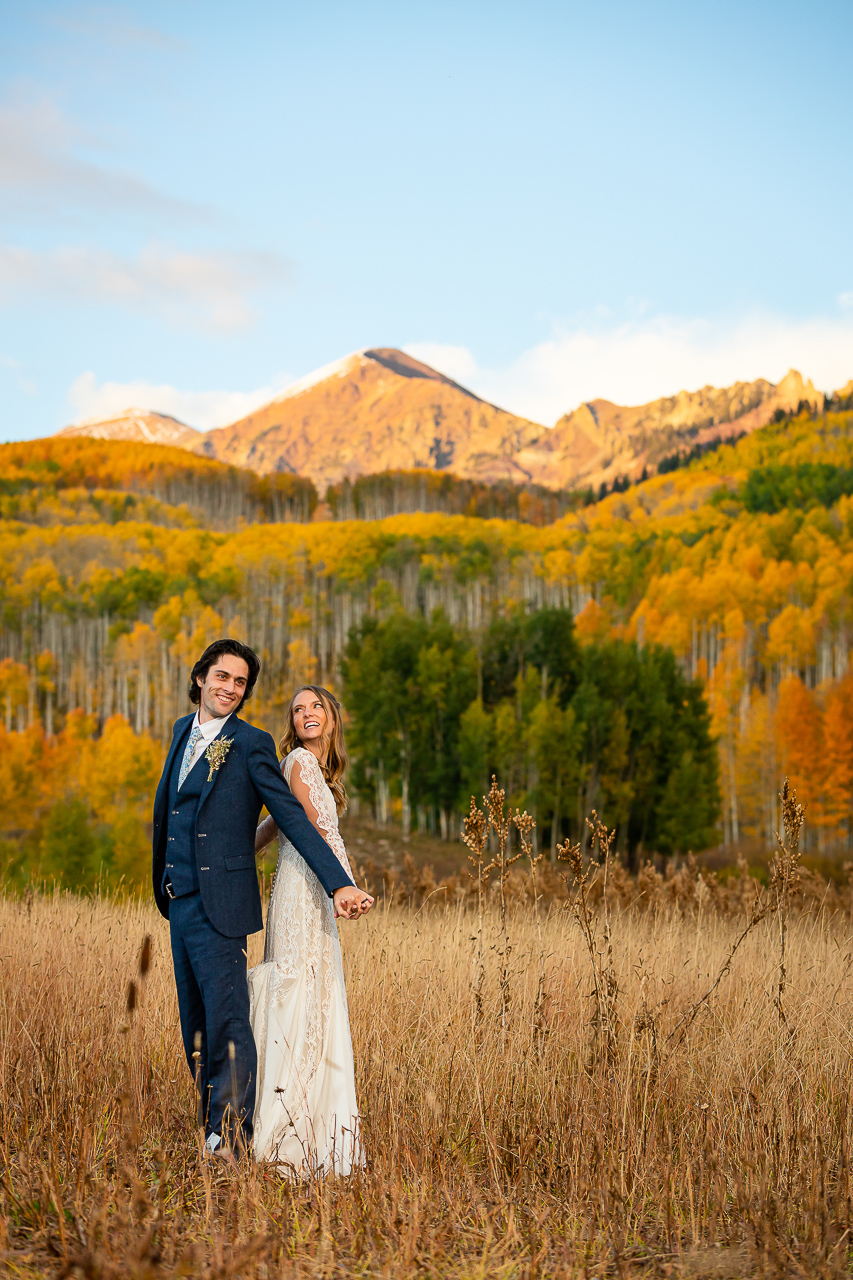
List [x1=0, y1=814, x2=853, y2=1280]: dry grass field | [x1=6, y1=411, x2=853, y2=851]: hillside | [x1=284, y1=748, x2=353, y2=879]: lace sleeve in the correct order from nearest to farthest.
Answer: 1. [x1=0, y1=814, x2=853, y2=1280]: dry grass field
2. [x1=284, y1=748, x2=353, y2=879]: lace sleeve
3. [x1=6, y1=411, x2=853, y2=851]: hillside

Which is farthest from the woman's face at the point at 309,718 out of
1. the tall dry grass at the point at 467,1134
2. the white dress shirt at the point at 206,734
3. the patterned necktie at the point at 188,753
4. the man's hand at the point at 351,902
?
the tall dry grass at the point at 467,1134

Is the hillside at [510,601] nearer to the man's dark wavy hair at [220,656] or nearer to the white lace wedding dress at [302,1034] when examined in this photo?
the man's dark wavy hair at [220,656]

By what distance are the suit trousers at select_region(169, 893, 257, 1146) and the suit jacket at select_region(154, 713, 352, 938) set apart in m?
0.09

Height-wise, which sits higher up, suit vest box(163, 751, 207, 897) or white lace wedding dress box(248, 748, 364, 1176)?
suit vest box(163, 751, 207, 897)

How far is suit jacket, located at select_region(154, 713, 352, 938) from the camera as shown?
11.9 ft

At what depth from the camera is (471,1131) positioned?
3885 mm

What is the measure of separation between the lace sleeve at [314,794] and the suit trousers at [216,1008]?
52 cm

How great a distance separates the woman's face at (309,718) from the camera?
3961 mm

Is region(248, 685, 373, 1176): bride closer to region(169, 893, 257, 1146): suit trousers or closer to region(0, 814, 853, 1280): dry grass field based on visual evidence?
region(169, 893, 257, 1146): suit trousers

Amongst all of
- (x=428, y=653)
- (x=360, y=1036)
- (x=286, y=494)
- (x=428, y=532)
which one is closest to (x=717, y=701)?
(x=428, y=653)

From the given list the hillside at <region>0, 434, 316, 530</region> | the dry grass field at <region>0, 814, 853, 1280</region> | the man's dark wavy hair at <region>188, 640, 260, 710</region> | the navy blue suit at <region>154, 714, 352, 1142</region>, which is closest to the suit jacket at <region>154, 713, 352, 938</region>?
the navy blue suit at <region>154, 714, 352, 1142</region>

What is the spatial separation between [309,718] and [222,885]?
74 cm

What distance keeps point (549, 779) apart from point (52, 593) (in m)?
64.6

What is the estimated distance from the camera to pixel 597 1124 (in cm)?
351
